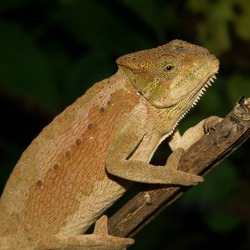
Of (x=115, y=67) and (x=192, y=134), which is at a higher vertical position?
(x=192, y=134)

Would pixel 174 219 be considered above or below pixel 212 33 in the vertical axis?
below

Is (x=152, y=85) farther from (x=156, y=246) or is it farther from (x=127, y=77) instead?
(x=156, y=246)

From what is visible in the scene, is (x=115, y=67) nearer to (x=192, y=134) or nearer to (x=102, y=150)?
(x=192, y=134)

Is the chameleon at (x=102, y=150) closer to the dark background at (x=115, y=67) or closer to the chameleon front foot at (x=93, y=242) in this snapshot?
the chameleon front foot at (x=93, y=242)

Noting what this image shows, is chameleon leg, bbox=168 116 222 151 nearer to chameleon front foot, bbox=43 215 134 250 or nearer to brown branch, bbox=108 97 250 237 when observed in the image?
brown branch, bbox=108 97 250 237

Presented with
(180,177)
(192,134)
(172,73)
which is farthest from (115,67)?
(180,177)

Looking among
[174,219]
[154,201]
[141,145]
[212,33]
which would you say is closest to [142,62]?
[141,145]

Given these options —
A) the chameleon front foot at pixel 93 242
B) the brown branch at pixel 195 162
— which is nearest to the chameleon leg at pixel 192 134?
the brown branch at pixel 195 162
